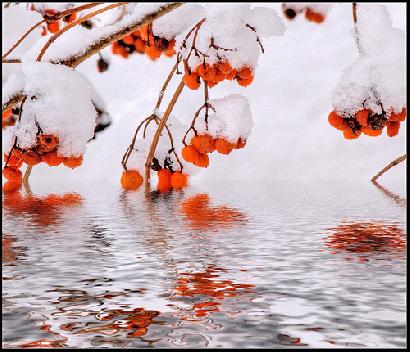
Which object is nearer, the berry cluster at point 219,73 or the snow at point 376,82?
the snow at point 376,82

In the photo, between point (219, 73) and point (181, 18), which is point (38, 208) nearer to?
point (181, 18)

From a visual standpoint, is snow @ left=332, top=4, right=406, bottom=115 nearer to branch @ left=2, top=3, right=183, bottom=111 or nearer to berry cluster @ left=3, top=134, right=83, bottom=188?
branch @ left=2, top=3, right=183, bottom=111

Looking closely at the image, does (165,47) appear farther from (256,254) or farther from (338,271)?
(338,271)

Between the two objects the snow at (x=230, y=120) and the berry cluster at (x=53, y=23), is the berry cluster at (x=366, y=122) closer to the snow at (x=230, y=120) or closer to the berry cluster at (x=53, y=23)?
the snow at (x=230, y=120)

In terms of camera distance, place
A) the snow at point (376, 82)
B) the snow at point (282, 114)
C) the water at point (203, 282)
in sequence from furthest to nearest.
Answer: the snow at point (282, 114) < the snow at point (376, 82) < the water at point (203, 282)

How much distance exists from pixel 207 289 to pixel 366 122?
476 mm

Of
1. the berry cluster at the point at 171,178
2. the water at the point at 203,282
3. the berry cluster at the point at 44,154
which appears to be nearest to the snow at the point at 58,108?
the berry cluster at the point at 44,154

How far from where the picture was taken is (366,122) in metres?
1.61

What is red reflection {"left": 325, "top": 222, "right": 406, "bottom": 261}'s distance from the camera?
1.92 metres

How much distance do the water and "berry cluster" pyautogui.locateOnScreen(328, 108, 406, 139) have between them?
0.27m

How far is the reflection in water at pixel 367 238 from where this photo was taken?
6.29 ft

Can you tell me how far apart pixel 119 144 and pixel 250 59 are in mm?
5184

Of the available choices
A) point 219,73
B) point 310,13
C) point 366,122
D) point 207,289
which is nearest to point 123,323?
point 207,289

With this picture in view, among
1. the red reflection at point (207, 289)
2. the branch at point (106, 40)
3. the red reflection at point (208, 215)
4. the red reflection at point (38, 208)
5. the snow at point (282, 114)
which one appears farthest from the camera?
the snow at point (282, 114)
